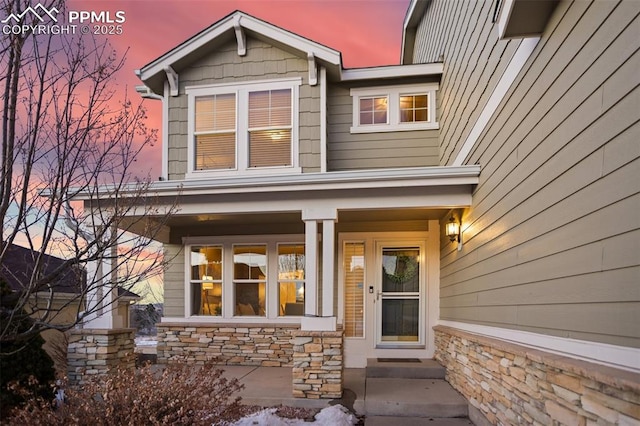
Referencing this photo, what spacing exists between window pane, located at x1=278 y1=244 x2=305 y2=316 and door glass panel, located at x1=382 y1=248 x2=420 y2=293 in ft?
4.65

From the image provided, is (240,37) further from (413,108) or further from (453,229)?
(453,229)

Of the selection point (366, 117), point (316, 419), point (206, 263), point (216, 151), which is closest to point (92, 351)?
point (206, 263)

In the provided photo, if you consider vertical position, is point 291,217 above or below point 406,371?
above

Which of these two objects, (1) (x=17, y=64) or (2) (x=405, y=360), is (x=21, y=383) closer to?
(1) (x=17, y=64)

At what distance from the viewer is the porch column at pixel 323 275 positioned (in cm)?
500

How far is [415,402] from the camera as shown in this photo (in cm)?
467

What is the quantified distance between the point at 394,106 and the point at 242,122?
7.99 ft

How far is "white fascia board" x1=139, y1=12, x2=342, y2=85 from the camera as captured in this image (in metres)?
6.15

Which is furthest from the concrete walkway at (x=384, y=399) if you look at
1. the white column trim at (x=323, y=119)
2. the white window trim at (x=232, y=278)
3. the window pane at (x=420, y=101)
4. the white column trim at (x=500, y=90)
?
the window pane at (x=420, y=101)

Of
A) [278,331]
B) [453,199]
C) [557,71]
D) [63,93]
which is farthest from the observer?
[278,331]

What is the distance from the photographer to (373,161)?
6.61 meters

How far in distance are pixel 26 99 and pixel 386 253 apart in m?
5.47

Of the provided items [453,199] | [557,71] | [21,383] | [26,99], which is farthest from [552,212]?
[21,383]

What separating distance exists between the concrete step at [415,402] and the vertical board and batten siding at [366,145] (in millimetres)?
3285
